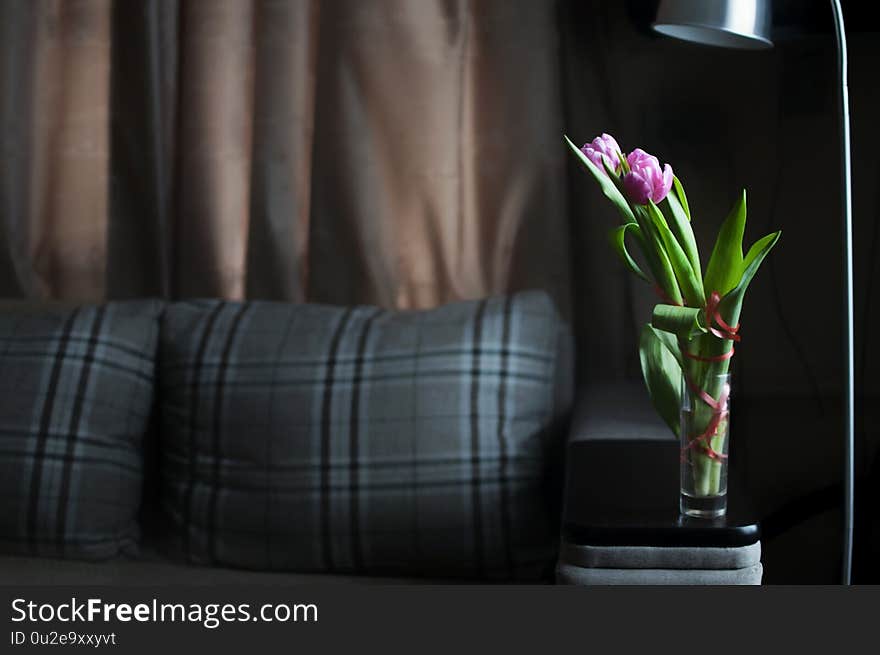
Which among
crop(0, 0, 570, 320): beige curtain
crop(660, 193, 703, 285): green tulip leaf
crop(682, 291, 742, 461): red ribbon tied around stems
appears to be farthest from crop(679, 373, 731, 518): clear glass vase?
crop(0, 0, 570, 320): beige curtain

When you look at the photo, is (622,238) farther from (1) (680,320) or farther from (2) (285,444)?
(2) (285,444)

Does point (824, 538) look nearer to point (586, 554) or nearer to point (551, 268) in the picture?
point (551, 268)

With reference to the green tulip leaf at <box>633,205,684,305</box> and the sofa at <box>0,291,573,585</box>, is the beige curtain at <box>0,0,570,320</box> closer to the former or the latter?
the sofa at <box>0,291,573,585</box>

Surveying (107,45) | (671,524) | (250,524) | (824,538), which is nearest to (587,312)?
(824,538)

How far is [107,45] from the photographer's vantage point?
1863 mm

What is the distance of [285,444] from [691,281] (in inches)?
26.0

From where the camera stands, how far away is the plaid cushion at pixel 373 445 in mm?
1458

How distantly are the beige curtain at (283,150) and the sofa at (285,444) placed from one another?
0.23 metres

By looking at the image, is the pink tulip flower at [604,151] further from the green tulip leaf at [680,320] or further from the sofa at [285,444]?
the sofa at [285,444]

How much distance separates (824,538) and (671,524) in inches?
35.6

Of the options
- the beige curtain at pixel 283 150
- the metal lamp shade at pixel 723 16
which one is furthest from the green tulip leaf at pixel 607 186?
the beige curtain at pixel 283 150

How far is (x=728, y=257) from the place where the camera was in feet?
3.48

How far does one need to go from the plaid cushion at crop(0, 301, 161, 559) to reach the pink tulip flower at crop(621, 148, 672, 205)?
0.87m

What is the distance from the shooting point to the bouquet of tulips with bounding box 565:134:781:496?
104cm
